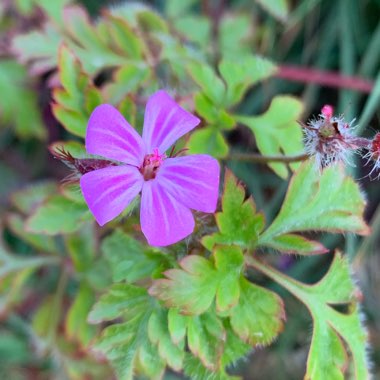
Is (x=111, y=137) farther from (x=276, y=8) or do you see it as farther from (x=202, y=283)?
(x=276, y=8)

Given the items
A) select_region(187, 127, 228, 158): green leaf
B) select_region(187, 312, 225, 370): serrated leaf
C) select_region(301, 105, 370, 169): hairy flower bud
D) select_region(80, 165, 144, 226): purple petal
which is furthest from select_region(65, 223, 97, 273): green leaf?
select_region(301, 105, 370, 169): hairy flower bud

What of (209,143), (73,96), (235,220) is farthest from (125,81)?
(235,220)

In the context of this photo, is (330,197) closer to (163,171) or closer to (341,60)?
(163,171)

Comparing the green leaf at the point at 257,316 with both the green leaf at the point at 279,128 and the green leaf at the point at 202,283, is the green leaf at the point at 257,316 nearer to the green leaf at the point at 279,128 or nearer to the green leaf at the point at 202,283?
the green leaf at the point at 202,283

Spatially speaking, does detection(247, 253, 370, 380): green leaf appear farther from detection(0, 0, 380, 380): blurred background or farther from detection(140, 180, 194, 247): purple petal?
detection(0, 0, 380, 380): blurred background

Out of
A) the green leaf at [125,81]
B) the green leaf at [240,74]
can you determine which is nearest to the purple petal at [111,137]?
the green leaf at [240,74]

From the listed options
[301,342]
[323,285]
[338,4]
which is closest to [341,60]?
[338,4]
